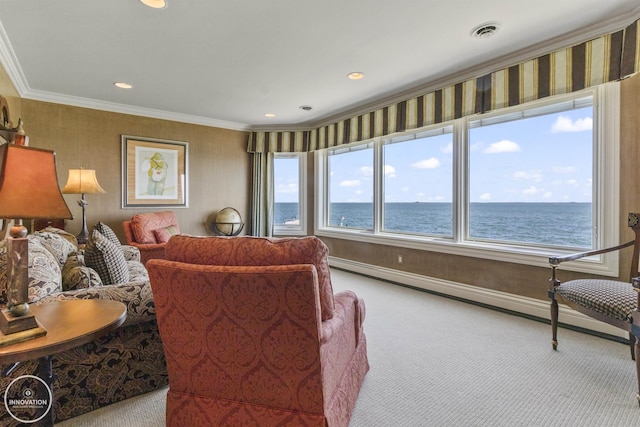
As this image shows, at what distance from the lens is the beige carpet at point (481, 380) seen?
1666 millimetres

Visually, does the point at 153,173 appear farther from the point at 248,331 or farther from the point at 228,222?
the point at 248,331

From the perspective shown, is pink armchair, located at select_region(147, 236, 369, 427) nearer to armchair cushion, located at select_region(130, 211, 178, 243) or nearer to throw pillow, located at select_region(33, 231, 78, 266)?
throw pillow, located at select_region(33, 231, 78, 266)

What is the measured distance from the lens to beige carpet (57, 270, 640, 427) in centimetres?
167

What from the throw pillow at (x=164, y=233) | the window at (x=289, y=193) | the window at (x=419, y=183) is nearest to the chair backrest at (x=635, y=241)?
the window at (x=419, y=183)

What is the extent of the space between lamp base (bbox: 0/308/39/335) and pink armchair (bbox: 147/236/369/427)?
41 cm

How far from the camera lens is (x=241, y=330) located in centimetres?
129

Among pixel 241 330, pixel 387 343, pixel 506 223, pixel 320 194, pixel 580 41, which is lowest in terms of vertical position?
pixel 387 343

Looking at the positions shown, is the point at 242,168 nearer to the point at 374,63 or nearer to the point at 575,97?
the point at 374,63

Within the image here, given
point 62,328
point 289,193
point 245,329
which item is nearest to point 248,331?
point 245,329

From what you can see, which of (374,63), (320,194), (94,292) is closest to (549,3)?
(374,63)

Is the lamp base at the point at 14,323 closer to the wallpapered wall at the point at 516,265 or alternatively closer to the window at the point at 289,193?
the wallpapered wall at the point at 516,265

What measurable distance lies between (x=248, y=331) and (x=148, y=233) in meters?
3.59

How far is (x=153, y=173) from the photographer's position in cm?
492

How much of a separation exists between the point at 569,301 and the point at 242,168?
5011 millimetres
